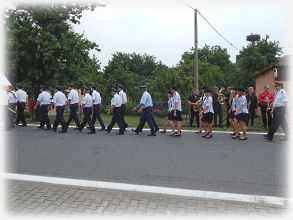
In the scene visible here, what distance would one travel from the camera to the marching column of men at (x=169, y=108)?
1184 cm

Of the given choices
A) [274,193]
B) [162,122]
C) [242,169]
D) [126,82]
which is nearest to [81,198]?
[274,193]

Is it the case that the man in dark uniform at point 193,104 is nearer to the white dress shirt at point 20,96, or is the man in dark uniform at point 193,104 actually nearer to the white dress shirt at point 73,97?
the white dress shirt at point 73,97

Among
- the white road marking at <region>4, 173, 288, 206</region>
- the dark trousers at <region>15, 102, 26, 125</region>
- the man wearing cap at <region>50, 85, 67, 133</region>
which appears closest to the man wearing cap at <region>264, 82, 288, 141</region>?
the white road marking at <region>4, 173, 288, 206</region>

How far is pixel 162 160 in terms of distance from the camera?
855 centimetres

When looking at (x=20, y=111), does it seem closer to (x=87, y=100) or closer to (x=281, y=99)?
(x=87, y=100)

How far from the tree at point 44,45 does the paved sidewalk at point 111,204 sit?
14566mm

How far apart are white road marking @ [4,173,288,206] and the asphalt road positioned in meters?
0.23

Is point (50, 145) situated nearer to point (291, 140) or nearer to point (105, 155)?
point (105, 155)

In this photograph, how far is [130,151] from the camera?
968 centimetres

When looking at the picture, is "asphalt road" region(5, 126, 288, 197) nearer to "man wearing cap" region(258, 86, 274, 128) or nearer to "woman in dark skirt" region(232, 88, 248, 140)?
"woman in dark skirt" region(232, 88, 248, 140)

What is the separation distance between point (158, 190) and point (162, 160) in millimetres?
2403

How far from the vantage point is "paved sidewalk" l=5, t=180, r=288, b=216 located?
16.7 ft

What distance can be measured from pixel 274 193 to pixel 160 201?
6.33ft

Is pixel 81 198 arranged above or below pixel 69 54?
below
